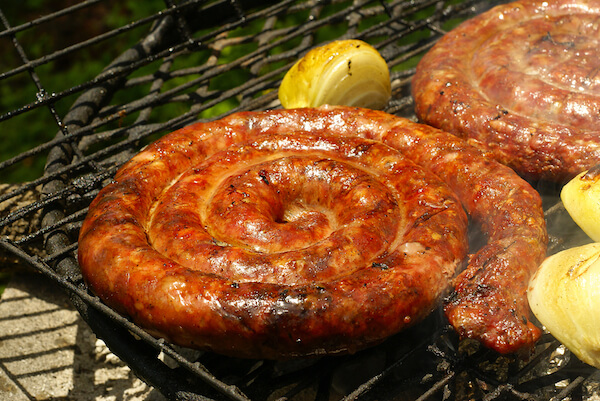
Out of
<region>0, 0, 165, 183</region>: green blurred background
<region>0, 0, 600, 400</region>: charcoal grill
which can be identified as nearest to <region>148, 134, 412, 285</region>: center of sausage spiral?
<region>0, 0, 600, 400</region>: charcoal grill

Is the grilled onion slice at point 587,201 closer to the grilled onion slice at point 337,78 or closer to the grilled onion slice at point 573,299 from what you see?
the grilled onion slice at point 573,299

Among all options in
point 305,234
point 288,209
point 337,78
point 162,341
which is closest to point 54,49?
point 337,78

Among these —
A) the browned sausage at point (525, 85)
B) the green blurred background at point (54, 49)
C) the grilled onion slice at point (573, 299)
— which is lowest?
the grilled onion slice at point (573, 299)

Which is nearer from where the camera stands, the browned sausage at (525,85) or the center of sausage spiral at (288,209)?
the center of sausage spiral at (288,209)

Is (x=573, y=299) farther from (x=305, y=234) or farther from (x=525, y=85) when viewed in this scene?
(x=525, y=85)

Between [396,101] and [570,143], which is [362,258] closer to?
[570,143]

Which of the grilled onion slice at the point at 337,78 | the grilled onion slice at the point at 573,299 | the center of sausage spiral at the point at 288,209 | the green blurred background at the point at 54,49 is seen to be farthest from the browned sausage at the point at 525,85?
the green blurred background at the point at 54,49
